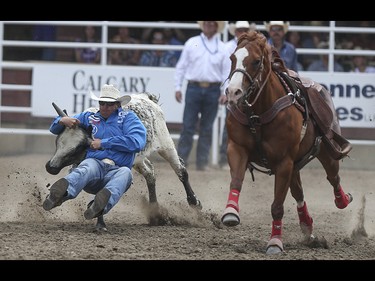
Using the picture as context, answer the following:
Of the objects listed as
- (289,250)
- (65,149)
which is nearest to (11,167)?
(65,149)

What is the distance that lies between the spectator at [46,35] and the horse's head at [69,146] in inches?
268

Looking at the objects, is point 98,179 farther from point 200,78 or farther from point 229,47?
point 229,47

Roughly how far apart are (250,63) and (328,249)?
1.58 m

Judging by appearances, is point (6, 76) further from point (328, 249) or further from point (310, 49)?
point (328, 249)

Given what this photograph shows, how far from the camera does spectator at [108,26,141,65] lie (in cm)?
1330

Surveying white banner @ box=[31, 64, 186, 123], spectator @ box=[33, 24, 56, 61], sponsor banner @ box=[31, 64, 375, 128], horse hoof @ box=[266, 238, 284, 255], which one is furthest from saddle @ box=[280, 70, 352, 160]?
spectator @ box=[33, 24, 56, 61]

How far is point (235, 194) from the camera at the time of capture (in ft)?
20.4

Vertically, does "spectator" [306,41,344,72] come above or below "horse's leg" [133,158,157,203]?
above

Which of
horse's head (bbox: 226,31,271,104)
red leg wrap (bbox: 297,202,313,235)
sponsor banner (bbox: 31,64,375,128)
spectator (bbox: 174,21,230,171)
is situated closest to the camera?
horse's head (bbox: 226,31,271,104)

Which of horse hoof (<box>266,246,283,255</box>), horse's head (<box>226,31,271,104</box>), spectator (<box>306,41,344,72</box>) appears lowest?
horse hoof (<box>266,246,283,255</box>)

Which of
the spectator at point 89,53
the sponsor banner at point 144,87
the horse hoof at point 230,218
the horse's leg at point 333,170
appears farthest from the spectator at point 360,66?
the horse hoof at point 230,218

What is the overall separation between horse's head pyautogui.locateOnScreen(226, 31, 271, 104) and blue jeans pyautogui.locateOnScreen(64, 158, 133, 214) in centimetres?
123

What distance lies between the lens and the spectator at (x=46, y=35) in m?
13.7

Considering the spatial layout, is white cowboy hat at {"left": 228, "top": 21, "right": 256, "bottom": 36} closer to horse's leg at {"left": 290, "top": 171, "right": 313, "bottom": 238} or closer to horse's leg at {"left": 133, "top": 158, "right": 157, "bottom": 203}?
horse's leg at {"left": 133, "top": 158, "right": 157, "bottom": 203}
